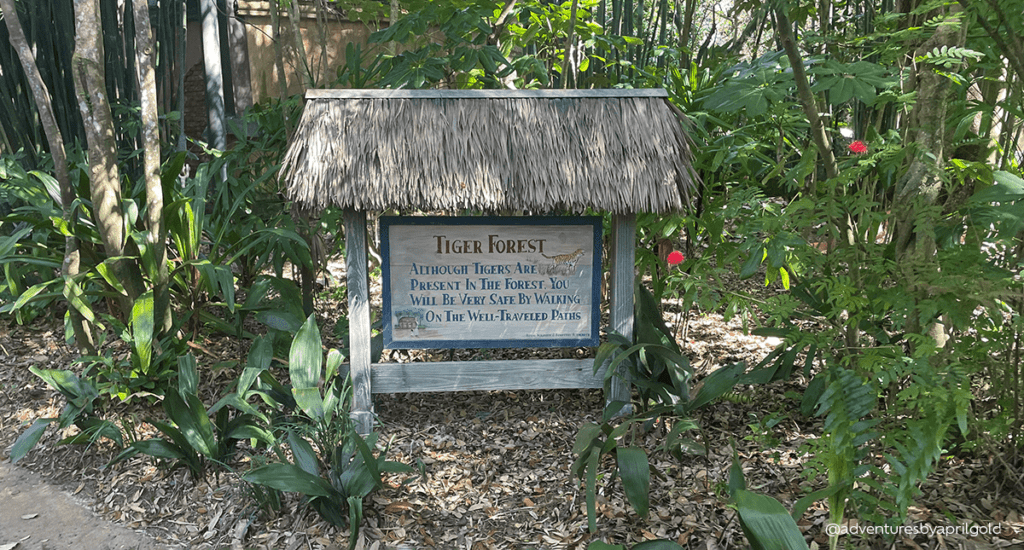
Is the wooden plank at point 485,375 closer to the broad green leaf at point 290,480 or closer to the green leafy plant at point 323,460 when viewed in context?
the green leafy plant at point 323,460

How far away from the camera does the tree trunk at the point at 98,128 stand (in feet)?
10.3

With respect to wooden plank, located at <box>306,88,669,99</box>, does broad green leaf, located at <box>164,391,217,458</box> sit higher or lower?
lower

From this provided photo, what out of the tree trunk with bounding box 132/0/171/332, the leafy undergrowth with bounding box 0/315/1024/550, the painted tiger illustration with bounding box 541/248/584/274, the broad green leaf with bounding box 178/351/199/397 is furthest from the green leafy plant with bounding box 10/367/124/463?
the painted tiger illustration with bounding box 541/248/584/274

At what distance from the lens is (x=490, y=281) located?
3174 millimetres

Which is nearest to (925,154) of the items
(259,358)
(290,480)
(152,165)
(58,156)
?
(290,480)

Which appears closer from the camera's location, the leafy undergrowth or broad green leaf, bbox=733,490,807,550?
broad green leaf, bbox=733,490,807,550

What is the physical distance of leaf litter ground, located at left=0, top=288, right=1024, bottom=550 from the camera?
8.13 ft

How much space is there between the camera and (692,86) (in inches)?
146

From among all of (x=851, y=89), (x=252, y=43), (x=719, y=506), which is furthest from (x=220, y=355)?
(x=252, y=43)

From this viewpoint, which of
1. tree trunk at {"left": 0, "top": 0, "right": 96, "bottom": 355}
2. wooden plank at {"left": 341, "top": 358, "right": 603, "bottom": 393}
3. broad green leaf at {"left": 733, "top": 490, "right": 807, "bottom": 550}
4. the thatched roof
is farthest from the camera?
tree trunk at {"left": 0, "top": 0, "right": 96, "bottom": 355}

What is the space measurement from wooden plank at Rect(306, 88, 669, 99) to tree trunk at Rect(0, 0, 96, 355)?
1481 millimetres

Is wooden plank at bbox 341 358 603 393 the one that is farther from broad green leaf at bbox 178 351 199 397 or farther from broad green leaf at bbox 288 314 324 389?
broad green leaf at bbox 178 351 199 397

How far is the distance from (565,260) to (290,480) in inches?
57.8

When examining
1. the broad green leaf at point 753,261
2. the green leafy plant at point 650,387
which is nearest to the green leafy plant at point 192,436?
the green leafy plant at point 650,387
